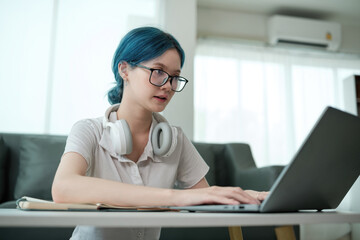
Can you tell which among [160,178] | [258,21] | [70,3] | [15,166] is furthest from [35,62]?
[258,21]

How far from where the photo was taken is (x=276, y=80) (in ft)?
16.6

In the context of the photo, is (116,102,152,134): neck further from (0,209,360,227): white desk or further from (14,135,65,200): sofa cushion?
(14,135,65,200): sofa cushion

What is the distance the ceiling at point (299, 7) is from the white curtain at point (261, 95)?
1.74 feet

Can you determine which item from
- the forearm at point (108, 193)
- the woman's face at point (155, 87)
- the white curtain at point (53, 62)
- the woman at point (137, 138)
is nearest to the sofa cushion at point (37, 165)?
the woman at point (137, 138)

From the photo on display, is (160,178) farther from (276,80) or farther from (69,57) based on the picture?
(276,80)

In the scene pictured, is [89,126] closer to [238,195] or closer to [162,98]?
[162,98]

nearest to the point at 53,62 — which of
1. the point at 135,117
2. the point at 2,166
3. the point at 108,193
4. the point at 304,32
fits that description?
the point at 2,166

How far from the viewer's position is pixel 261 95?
497cm

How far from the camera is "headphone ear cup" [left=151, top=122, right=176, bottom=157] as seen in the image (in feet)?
3.57

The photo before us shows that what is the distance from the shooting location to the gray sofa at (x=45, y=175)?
1.76 metres

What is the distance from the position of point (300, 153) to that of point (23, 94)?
3403mm

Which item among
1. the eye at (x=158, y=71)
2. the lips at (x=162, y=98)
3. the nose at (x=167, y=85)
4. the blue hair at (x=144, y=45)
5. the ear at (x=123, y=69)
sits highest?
the blue hair at (x=144, y=45)

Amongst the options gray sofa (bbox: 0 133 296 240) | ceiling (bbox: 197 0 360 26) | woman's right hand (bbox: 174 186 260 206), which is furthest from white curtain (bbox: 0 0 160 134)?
woman's right hand (bbox: 174 186 260 206)

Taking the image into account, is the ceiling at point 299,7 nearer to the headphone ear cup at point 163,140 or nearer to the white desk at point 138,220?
the headphone ear cup at point 163,140
